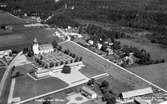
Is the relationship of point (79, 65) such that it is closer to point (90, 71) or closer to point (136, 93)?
point (90, 71)

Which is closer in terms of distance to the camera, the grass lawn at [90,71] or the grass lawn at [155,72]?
the grass lawn at [155,72]

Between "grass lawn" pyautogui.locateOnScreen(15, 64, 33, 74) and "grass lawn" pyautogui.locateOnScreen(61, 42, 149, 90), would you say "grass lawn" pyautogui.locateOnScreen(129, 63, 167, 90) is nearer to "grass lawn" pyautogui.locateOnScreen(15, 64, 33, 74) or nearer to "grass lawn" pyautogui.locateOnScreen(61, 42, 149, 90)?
"grass lawn" pyautogui.locateOnScreen(61, 42, 149, 90)

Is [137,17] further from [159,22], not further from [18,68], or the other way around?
[18,68]

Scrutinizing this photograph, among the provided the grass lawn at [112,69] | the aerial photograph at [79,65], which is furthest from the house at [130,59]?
the grass lawn at [112,69]

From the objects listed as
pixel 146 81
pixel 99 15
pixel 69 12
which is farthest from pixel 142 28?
pixel 146 81

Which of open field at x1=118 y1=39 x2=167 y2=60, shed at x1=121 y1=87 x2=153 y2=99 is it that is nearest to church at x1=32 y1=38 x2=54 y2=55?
shed at x1=121 y1=87 x2=153 y2=99

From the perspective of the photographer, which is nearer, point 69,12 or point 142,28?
point 142,28

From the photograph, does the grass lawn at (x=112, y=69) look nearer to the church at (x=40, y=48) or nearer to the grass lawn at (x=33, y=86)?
the church at (x=40, y=48)
